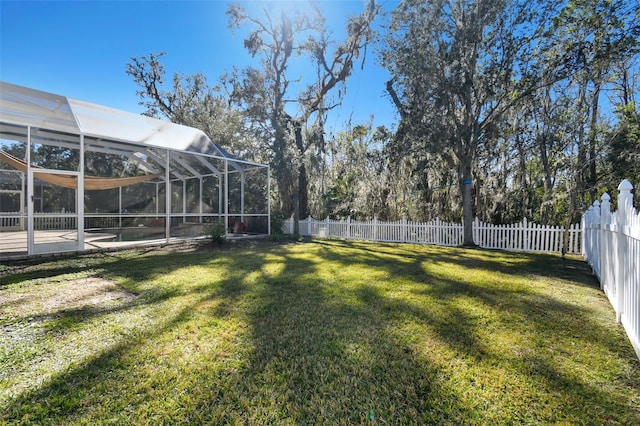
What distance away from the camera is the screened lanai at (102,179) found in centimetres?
688

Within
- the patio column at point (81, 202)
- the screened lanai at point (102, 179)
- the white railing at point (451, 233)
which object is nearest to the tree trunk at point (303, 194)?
the white railing at point (451, 233)

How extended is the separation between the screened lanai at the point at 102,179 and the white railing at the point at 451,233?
2.78 m

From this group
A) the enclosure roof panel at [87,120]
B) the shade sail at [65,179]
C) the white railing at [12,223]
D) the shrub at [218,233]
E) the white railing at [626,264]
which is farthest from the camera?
the white railing at [12,223]

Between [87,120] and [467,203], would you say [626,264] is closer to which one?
[467,203]

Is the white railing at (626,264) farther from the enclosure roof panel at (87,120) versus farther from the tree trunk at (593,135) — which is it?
the enclosure roof panel at (87,120)

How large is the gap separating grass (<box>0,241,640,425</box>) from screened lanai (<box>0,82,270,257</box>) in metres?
4.05

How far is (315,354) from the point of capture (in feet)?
7.46

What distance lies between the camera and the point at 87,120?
7.54 m

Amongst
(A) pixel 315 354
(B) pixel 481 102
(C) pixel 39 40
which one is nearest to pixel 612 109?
(B) pixel 481 102

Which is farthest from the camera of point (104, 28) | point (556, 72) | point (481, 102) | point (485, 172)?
point (485, 172)

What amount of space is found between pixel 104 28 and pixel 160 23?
1.74 metres

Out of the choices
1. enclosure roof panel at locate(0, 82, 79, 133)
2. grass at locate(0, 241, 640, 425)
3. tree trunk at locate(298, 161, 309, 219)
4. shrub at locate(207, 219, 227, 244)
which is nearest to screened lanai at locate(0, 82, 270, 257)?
enclosure roof panel at locate(0, 82, 79, 133)

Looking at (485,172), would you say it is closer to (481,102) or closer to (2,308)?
(481,102)

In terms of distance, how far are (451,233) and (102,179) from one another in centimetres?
1198
